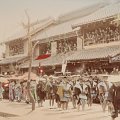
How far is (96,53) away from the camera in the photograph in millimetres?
21312

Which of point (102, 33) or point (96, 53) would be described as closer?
point (96, 53)

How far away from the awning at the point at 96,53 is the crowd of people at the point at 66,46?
3.10 m

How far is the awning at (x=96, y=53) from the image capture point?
1977cm

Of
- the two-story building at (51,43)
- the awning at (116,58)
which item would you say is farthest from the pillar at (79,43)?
the awning at (116,58)

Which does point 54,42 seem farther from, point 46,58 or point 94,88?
point 94,88

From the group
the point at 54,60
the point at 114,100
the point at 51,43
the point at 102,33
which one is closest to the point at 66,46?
the point at 54,60

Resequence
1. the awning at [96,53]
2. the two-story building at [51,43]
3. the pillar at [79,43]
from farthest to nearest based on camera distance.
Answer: the two-story building at [51,43], the pillar at [79,43], the awning at [96,53]

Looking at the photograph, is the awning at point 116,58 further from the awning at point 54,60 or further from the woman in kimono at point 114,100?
the woman in kimono at point 114,100

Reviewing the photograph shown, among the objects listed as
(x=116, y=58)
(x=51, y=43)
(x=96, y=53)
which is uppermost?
(x=51, y=43)

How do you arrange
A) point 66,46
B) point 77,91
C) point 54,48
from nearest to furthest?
point 77,91
point 66,46
point 54,48

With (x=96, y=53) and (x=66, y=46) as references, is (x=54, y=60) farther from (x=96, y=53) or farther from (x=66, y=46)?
(x=96, y=53)

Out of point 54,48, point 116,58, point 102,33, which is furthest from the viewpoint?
point 54,48

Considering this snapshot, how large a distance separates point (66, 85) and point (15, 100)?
7.73 metres

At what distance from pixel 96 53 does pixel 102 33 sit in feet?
4.84
